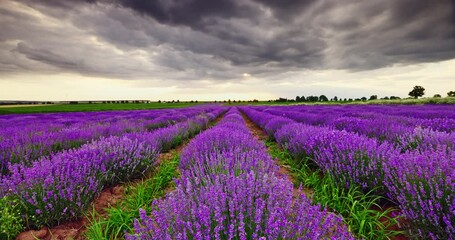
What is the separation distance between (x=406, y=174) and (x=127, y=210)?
2579mm

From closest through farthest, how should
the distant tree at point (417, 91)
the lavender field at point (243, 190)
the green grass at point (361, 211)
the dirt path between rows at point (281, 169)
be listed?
the lavender field at point (243, 190)
the green grass at point (361, 211)
the dirt path between rows at point (281, 169)
the distant tree at point (417, 91)

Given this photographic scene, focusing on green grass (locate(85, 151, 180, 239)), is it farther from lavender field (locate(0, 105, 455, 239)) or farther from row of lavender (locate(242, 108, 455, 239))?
row of lavender (locate(242, 108, 455, 239))

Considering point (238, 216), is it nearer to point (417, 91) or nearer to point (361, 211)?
point (361, 211)

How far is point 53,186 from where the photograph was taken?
221 cm

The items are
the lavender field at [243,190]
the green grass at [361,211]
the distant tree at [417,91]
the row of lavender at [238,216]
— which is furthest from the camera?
the distant tree at [417,91]

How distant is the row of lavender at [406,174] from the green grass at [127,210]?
1933 mm

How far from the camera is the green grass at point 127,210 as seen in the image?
2072 mm

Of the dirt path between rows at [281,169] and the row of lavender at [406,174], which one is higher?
the row of lavender at [406,174]

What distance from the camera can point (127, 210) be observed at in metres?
2.61

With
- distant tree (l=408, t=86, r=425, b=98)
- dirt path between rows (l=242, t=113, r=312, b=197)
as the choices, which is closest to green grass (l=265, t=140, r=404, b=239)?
dirt path between rows (l=242, t=113, r=312, b=197)

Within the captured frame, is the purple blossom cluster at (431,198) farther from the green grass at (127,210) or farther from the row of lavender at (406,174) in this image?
the green grass at (127,210)

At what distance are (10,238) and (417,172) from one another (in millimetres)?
3264

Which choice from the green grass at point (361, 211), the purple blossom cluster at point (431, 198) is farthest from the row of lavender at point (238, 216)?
the purple blossom cluster at point (431, 198)

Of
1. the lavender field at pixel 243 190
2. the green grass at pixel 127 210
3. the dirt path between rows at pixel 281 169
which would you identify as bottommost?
the dirt path between rows at pixel 281 169
